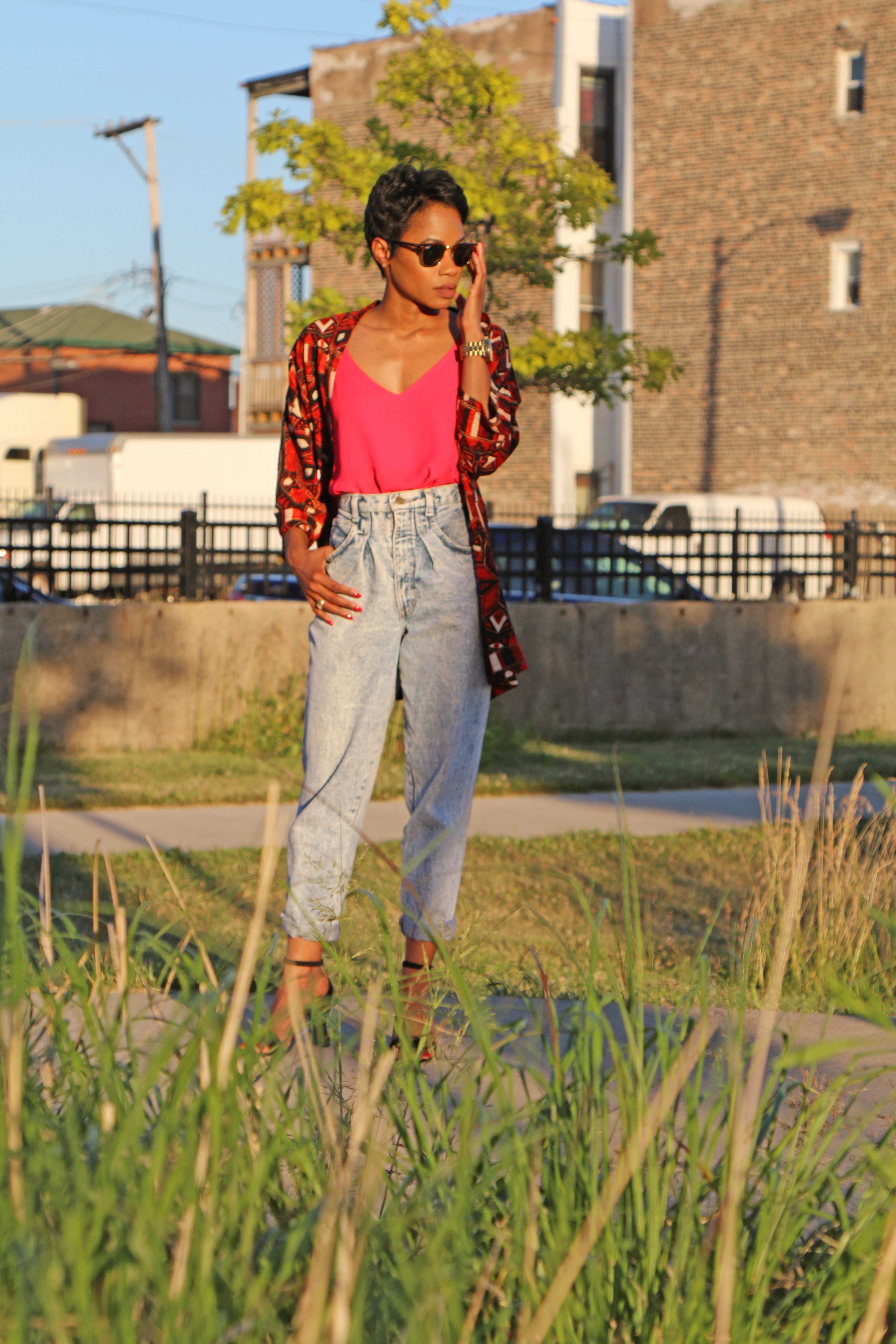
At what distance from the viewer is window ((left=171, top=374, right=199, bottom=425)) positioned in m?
58.5

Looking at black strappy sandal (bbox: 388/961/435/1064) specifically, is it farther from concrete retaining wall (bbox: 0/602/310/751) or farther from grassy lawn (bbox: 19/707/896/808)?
concrete retaining wall (bbox: 0/602/310/751)

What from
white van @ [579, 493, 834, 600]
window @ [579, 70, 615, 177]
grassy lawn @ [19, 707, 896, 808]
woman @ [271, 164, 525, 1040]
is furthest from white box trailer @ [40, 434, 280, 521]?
woman @ [271, 164, 525, 1040]

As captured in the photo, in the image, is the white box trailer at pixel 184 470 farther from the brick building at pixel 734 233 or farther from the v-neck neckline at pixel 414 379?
the v-neck neckline at pixel 414 379

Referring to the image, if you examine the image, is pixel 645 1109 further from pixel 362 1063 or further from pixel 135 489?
pixel 135 489

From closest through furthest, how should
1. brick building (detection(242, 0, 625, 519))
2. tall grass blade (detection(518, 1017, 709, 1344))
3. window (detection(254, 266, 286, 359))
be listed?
tall grass blade (detection(518, 1017, 709, 1344)) < brick building (detection(242, 0, 625, 519)) < window (detection(254, 266, 286, 359))

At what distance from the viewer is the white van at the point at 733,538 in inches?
550

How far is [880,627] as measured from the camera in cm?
1411

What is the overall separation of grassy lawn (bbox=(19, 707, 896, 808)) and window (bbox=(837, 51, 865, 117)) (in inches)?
834

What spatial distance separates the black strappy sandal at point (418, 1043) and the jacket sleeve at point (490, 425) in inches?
43.2

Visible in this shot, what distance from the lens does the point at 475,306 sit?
147 inches

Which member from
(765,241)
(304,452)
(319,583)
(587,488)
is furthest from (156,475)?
(319,583)

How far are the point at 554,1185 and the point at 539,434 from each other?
34.3m

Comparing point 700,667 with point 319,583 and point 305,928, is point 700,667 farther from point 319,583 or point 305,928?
point 305,928

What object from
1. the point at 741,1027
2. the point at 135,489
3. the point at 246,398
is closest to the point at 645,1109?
the point at 741,1027
